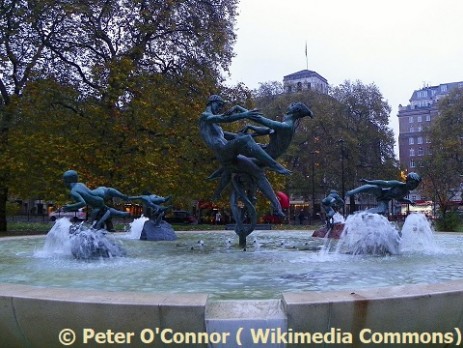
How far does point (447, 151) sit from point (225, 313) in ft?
147

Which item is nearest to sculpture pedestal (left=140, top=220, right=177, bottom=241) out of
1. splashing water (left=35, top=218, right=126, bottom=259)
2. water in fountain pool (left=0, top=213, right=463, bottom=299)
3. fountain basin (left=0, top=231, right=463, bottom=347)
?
water in fountain pool (left=0, top=213, right=463, bottom=299)

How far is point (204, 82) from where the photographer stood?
25.6m

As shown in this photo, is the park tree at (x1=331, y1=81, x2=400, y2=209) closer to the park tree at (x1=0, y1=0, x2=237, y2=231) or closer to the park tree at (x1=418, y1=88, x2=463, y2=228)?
the park tree at (x1=418, y1=88, x2=463, y2=228)

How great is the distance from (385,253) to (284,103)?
120ft

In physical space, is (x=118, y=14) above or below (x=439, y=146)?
above

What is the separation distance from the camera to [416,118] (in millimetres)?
100438

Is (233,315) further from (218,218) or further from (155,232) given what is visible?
(218,218)

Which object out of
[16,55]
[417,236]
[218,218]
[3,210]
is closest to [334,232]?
[417,236]

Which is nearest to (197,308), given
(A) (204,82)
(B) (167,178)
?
(B) (167,178)

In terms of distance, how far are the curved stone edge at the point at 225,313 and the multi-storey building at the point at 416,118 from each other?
94.6m

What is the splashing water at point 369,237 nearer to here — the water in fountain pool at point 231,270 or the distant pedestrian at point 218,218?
the water in fountain pool at point 231,270

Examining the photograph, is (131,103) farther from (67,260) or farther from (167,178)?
(67,260)

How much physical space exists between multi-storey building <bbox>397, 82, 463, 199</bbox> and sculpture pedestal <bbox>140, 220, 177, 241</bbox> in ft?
285

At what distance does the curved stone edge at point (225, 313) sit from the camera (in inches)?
157
